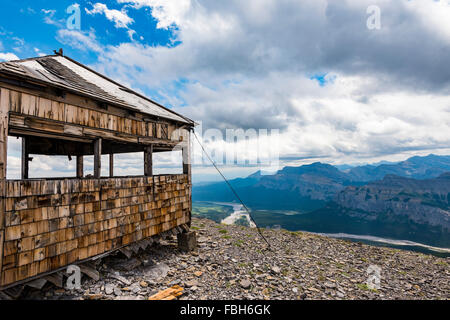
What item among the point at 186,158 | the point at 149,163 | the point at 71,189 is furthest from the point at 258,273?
the point at 71,189

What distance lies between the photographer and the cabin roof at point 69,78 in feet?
20.6

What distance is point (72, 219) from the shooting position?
7066 mm

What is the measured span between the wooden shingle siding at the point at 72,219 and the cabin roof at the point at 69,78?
287 centimetres

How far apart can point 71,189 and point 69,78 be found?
13.8ft

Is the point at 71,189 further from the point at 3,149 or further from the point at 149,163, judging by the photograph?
the point at 149,163

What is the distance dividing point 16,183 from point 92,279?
167 inches

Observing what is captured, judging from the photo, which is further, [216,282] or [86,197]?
[216,282]

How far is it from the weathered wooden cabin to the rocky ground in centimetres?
124

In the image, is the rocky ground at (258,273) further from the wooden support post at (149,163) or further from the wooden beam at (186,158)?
the wooden beam at (186,158)

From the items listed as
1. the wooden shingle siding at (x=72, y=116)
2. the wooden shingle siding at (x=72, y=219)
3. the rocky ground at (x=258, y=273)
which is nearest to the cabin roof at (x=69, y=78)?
the wooden shingle siding at (x=72, y=116)

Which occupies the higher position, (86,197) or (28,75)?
(28,75)

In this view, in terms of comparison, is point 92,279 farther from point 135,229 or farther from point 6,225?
point 6,225
